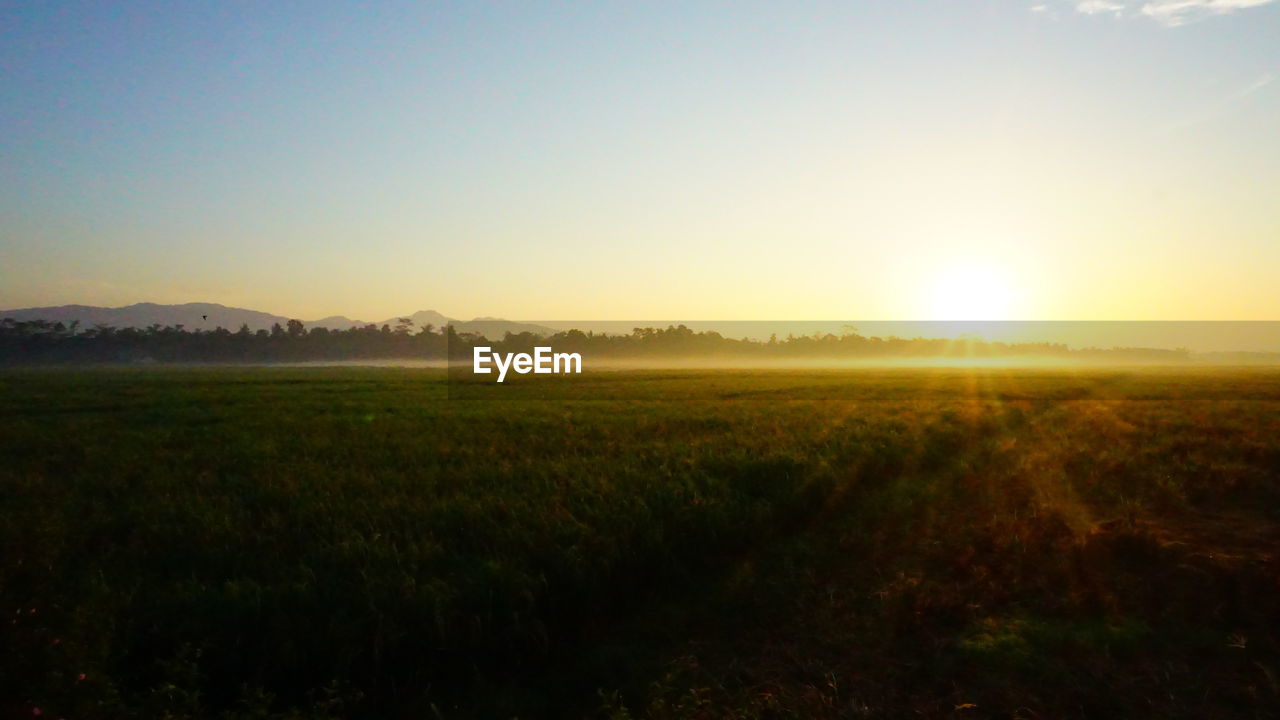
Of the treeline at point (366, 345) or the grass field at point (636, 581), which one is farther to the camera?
the treeline at point (366, 345)

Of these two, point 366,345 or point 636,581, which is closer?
point 636,581

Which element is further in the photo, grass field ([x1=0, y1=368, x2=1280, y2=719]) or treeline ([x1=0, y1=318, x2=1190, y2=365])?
treeline ([x1=0, y1=318, x2=1190, y2=365])

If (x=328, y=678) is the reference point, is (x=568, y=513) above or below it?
above

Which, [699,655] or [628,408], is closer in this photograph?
[699,655]

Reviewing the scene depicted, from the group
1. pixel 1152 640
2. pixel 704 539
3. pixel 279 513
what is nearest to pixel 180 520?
pixel 279 513

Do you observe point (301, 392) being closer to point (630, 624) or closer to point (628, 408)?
point (628, 408)

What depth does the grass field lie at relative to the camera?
5641mm

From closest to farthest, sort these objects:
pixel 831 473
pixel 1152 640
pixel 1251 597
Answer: pixel 1152 640, pixel 1251 597, pixel 831 473

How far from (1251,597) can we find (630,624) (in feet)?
20.9

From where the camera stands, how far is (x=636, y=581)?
819cm

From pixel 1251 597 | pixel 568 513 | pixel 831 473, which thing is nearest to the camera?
pixel 1251 597

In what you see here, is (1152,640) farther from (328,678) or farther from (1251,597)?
(328,678)

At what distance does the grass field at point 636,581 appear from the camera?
564 cm

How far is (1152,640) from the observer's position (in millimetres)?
6508
